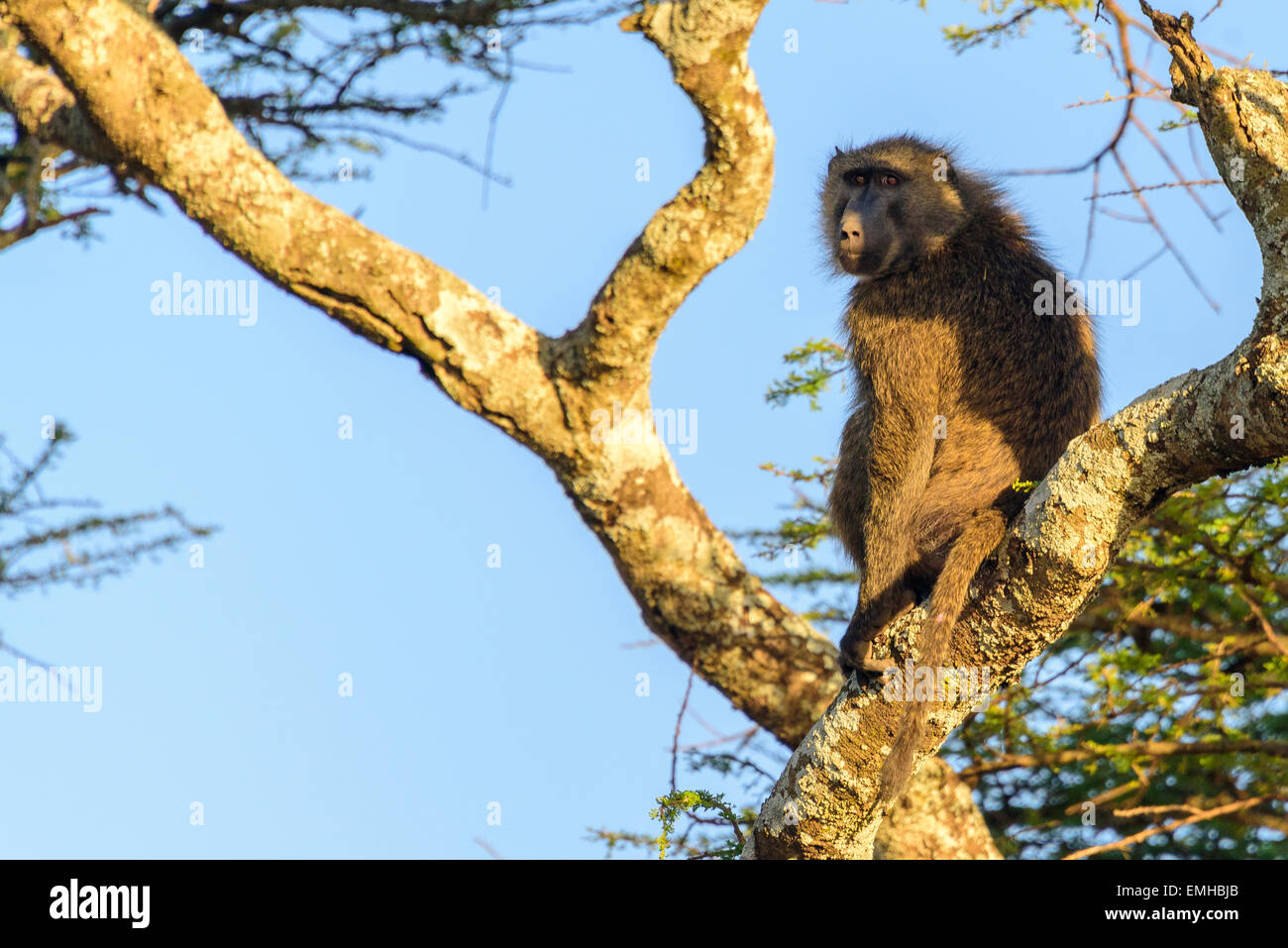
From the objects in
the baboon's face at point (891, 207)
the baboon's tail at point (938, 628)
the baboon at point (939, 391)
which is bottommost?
the baboon's tail at point (938, 628)

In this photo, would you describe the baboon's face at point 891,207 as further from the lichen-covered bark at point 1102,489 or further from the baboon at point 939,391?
the lichen-covered bark at point 1102,489

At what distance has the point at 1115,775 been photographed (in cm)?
673

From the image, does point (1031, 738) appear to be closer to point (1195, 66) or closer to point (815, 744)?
point (815, 744)

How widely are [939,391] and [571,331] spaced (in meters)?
1.78

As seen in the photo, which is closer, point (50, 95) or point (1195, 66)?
point (1195, 66)

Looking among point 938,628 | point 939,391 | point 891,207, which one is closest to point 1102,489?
point 938,628

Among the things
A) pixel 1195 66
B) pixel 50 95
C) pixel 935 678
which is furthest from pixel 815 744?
pixel 50 95

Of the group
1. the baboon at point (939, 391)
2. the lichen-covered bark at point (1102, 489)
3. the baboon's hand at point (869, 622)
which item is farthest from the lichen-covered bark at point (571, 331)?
the lichen-covered bark at point (1102, 489)

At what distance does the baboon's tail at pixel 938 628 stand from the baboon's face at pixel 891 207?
1480 millimetres

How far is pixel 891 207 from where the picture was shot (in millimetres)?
5121

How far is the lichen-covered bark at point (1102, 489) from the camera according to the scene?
9.78 ft

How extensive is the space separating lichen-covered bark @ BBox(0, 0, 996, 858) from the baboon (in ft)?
2.38

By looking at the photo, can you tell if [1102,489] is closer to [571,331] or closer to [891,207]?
[891,207]
